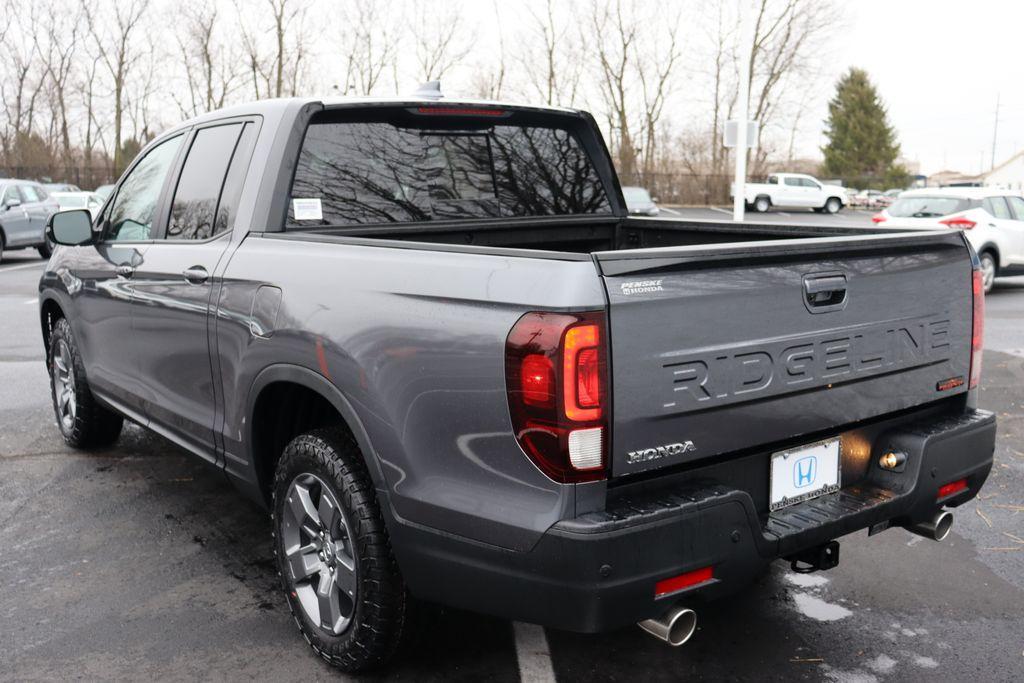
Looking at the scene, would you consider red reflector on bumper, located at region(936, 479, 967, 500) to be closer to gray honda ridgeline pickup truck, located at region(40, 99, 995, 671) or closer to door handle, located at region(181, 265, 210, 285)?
gray honda ridgeline pickup truck, located at region(40, 99, 995, 671)

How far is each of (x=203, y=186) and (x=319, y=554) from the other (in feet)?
5.65

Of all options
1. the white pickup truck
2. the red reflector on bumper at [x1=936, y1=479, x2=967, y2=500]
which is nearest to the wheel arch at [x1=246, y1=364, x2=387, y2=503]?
the red reflector on bumper at [x1=936, y1=479, x2=967, y2=500]

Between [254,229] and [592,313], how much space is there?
5.62ft

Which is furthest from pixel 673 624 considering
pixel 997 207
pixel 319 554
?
pixel 997 207

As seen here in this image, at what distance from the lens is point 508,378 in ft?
7.63

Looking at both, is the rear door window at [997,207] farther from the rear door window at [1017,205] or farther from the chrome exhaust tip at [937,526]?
the chrome exhaust tip at [937,526]

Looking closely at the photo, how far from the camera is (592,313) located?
2242mm

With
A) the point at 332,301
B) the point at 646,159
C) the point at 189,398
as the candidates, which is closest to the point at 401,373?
the point at 332,301

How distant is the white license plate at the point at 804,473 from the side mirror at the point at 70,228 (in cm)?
362

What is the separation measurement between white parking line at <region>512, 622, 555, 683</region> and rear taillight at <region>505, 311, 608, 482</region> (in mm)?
1037

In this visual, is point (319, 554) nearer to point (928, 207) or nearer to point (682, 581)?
point (682, 581)

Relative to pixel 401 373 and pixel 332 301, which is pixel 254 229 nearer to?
pixel 332 301

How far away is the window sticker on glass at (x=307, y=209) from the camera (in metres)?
3.53

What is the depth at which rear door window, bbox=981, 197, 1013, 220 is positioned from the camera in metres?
14.6
